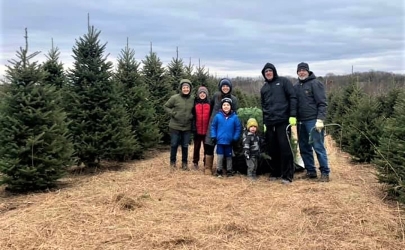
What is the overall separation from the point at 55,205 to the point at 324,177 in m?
4.85

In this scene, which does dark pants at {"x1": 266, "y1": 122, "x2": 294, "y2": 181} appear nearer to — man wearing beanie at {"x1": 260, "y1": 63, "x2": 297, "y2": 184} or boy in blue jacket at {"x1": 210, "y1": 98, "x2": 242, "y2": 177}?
man wearing beanie at {"x1": 260, "y1": 63, "x2": 297, "y2": 184}

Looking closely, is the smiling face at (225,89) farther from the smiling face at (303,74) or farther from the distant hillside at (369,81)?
the distant hillside at (369,81)

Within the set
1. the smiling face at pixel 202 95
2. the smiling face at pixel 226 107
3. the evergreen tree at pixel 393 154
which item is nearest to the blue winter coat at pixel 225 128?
the smiling face at pixel 226 107

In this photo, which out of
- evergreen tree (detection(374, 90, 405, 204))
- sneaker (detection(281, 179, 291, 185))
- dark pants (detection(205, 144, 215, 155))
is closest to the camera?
evergreen tree (detection(374, 90, 405, 204))

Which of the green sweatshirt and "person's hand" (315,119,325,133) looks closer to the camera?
"person's hand" (315,119,325,133)

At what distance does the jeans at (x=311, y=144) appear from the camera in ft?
23.3

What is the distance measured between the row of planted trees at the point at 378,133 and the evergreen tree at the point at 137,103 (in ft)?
17.2

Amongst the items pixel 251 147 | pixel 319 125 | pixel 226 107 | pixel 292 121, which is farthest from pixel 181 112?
pixel 319 125

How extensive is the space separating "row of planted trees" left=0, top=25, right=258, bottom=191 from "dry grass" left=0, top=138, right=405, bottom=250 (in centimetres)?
65

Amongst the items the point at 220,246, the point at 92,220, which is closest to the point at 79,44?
the point at 92,220

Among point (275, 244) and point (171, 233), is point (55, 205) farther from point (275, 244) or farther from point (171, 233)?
point (275, 244)

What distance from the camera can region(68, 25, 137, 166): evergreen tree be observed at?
27.7 feet

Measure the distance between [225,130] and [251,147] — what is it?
0.64m

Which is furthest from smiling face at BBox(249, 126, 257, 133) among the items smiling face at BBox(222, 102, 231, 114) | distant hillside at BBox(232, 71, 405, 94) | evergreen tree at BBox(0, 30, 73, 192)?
evergreen tree at BBox(0, 30, 73, 192)
